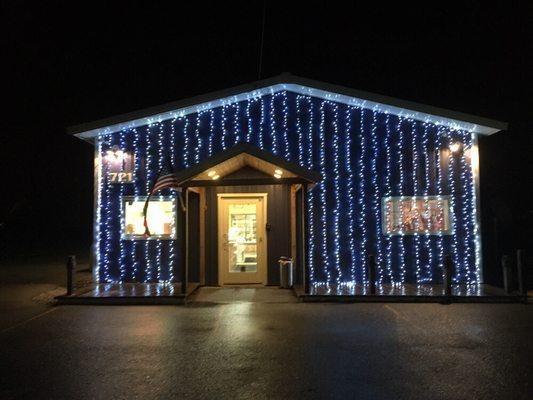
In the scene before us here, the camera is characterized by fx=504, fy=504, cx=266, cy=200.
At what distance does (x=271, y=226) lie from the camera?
1464 centimetres

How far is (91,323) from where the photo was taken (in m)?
9.74

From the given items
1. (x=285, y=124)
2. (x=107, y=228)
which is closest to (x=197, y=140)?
(x=285, y=124)

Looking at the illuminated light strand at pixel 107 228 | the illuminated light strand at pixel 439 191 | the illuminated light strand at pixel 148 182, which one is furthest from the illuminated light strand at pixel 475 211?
the illuminated light strand at pixel 107 228

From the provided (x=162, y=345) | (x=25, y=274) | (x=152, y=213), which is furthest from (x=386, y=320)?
(x=25, y=274)

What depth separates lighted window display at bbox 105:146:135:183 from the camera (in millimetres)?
14547

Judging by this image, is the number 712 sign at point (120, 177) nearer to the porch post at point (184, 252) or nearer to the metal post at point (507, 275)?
the porch post at point (184, 252)

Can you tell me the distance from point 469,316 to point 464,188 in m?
5.05

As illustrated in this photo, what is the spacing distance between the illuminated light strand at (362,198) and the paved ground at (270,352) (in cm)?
277

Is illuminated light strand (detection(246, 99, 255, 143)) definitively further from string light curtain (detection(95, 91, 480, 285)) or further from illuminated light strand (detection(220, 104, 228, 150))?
illuminated light strand (detection(220, 104, 228, 150))

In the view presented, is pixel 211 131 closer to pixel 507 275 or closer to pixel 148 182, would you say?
pixel 148 182

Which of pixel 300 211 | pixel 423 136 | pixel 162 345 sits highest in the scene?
pixel 423 136

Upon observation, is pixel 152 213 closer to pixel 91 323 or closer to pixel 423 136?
pixel 91 323

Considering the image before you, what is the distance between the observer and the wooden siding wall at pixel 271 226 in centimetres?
1458

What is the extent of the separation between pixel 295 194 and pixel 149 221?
169 inches
